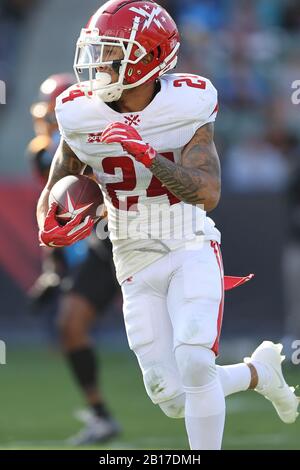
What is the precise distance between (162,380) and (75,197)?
28.6 inches

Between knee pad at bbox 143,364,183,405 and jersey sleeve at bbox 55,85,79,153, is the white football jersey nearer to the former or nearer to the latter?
jersey sleeve at bbox 55,85,79,153

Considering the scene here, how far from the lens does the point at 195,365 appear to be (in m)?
3.99

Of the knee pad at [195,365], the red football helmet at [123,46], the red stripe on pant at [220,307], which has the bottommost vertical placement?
the knee pad at [195,365]

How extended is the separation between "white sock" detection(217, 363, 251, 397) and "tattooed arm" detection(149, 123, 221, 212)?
65 cm

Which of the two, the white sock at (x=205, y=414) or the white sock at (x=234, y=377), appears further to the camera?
the white sock at (x=234, y=377)

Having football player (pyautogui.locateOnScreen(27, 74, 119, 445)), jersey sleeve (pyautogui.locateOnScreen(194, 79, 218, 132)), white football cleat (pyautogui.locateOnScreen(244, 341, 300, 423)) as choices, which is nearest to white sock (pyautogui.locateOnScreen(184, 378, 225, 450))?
white football cleat (pyautogui.locateOnScreen(244, 341, 300, 423))

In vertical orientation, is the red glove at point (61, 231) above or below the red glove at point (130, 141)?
below

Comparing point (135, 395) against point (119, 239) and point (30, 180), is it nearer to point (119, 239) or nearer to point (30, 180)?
point (30, 180)

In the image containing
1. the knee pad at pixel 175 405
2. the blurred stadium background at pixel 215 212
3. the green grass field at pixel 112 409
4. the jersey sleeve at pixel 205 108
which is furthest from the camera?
the blurred stadium background at pixel 215 212

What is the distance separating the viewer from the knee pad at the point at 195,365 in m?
3.99

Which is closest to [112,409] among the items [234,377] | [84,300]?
[84,300]

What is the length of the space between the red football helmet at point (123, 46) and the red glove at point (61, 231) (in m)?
0.45

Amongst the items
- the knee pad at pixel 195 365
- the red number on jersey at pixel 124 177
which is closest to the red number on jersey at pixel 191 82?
the red number on jersey at pixel 124 177

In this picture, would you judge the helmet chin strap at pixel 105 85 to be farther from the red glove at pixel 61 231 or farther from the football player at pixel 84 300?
the football player at pixel 84 300
